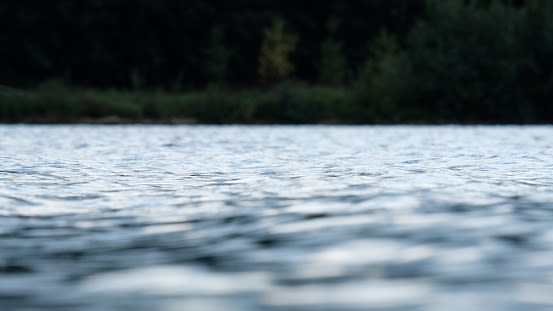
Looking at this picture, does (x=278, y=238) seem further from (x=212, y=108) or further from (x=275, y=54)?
(x=275, y=54)

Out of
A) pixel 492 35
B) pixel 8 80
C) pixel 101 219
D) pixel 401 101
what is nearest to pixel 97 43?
pixel 8 80

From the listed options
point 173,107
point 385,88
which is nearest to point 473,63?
point 385,88

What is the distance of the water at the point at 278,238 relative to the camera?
4.13 metres

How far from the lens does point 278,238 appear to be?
591 centimetres

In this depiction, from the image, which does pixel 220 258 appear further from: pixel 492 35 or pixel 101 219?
pixel 492 35

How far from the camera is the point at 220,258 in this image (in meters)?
5.16

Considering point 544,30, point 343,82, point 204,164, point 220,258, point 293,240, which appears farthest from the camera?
point 343,82

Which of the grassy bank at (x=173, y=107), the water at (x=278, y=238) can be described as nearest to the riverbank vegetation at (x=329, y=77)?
the grassy bank at (x=173, y=107)

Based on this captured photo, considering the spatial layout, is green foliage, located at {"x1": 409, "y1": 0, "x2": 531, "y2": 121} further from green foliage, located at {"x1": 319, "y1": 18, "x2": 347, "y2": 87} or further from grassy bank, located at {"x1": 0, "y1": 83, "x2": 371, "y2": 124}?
green foliage, located at {"x1": 319, "y1": 18, "x2": 347, "y2": 87}

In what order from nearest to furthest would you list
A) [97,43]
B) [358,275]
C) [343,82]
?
[358,275] → [343,82] → [97,43]

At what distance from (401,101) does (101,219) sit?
3319cm

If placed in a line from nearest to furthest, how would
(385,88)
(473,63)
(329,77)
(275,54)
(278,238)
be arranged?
(278,238) → (473,63) → (385,88) → (329,77) → (275,54)

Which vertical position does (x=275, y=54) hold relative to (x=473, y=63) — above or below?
above

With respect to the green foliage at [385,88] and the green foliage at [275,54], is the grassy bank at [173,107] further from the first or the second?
the green foliage at [275,54]
